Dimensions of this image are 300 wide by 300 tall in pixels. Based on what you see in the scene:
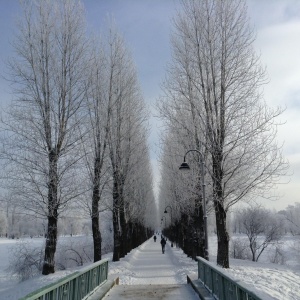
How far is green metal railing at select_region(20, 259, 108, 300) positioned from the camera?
5.52 meters

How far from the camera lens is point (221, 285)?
7.72 meters

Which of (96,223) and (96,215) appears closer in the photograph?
(96,215)

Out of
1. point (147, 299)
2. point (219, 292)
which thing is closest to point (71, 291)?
point (147, 299)

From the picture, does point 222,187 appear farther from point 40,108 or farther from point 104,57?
point 104,57

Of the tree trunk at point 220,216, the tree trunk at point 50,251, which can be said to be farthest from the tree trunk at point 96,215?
the tree trunk at point 220,216

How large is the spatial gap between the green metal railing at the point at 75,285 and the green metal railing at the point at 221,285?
309cm

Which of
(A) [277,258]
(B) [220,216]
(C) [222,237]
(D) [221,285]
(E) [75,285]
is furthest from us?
(A) [277,258]

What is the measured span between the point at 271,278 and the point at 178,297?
20.0 ft

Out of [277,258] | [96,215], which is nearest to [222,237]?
[96,215]

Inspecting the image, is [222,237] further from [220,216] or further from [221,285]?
[221,285]

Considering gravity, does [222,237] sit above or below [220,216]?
below

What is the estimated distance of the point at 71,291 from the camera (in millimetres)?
7281

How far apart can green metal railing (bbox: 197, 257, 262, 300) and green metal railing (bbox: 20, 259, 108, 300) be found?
3.09 m

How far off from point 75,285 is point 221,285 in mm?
3149
